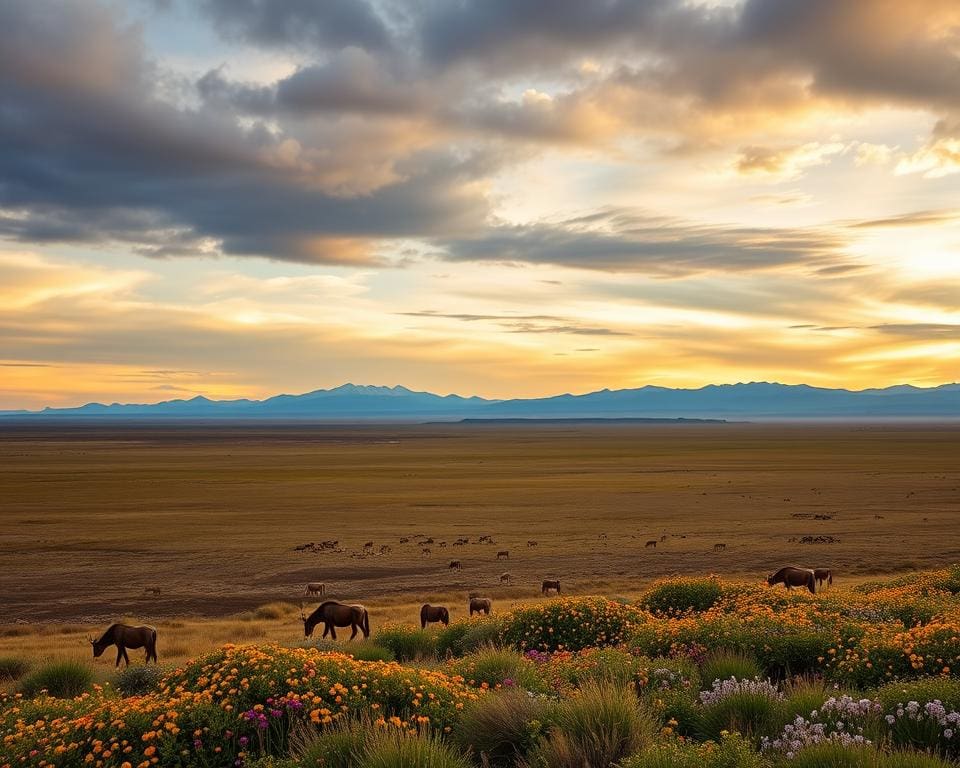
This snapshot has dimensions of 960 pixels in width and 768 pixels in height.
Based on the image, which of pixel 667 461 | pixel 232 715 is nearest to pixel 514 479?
pixel 667 461

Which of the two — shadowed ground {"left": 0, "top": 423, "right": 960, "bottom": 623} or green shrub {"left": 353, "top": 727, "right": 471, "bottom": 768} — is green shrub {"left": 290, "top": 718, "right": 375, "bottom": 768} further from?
shadowed ground {"left": 0, "top": 423, "right": 960, "bottom": 623}

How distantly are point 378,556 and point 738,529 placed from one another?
29756 millimetres

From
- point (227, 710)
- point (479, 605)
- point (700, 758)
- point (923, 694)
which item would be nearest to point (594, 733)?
point (700, 758)

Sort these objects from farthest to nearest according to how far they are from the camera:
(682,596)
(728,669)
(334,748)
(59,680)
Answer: (682,596) → (59,680) → (728,669) → (334,748)

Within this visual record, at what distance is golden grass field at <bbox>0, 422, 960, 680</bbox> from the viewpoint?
3631 cm

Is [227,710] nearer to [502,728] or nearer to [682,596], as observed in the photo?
[502,728]

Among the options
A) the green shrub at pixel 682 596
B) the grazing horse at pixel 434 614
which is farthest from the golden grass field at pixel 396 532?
the green shrub at pixel 682 596

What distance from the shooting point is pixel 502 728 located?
830cm

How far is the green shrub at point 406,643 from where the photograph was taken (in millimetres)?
18188

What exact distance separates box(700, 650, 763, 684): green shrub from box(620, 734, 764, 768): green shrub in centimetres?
446

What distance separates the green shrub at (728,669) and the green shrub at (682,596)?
29.3ft

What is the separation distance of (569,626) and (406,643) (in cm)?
400

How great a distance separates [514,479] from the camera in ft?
363

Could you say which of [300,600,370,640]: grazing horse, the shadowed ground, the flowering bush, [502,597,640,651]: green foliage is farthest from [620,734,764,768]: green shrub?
the shadowed ground
